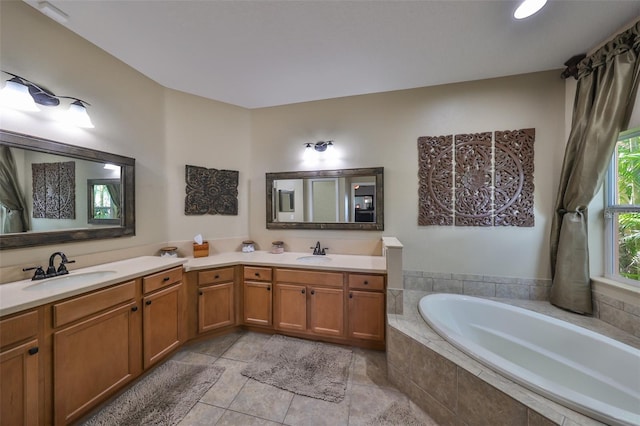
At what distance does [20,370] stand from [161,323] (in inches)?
30.2

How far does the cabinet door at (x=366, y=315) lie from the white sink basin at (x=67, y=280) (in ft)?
6.49

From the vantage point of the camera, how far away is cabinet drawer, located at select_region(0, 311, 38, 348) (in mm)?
1062

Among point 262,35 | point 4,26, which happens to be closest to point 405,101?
point 262,35

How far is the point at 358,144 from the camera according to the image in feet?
8.45

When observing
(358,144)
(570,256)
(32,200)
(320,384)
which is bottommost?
(320,384)

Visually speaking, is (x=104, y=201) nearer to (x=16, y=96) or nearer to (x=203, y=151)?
(x=16, y=96)

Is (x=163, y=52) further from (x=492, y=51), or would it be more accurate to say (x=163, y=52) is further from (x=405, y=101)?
(x=492, y=51)

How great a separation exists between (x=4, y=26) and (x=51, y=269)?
1.62 meters

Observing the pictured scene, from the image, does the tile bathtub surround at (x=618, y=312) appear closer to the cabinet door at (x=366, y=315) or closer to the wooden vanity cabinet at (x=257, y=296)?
the cabinet door at (x=366, y=315)

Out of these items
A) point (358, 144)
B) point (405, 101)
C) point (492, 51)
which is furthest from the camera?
point (358, 144)

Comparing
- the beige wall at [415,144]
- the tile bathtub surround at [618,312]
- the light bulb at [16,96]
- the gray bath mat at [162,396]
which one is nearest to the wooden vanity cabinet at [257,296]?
the gray bath mat at [162,396]

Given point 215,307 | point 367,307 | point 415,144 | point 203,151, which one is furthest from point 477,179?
point 203,151

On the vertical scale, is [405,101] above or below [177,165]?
above

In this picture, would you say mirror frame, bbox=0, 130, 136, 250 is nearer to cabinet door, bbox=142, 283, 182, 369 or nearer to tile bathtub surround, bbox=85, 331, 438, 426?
cabinet door, bbox=142, 283, 182, 369
